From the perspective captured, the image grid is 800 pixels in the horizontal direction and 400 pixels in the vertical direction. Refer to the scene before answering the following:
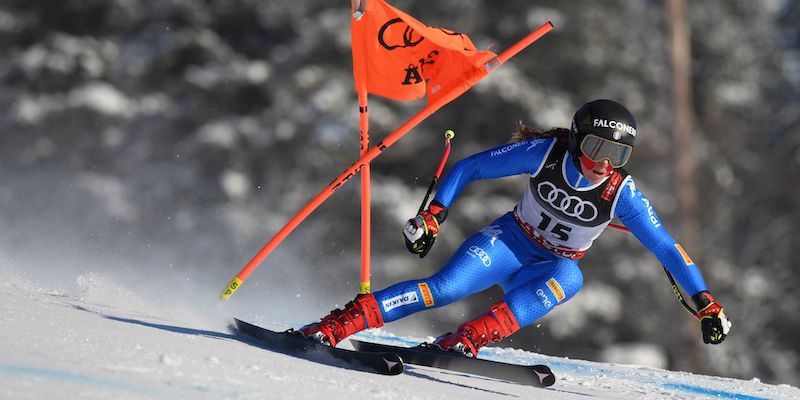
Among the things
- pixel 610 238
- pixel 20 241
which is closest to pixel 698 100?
pixel 610 238

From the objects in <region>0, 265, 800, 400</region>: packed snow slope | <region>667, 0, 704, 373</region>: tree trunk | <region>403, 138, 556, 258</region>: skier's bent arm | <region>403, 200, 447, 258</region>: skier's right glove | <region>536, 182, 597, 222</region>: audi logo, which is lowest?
<region>0, 265, 800, 400</region>: packed snow slope

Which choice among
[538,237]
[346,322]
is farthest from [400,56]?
[346,322]

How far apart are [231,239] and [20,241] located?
3.28 meters

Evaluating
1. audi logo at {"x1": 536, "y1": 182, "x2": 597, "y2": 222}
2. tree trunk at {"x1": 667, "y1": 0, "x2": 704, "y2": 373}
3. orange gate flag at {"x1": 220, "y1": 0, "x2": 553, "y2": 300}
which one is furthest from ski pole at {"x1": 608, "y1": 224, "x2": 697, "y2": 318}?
tree trunk at {"x1": 667, "y1": 0, "x2": 704, "y2": 373}

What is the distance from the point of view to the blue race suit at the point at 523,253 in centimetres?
420

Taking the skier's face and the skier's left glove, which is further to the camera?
the skier's face

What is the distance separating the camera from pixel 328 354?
3891 millimetres

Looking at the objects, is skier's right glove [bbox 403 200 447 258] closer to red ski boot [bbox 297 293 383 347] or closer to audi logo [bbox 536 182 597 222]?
red ski boot [bbox 297 293 383 347]

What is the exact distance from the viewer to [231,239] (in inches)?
549

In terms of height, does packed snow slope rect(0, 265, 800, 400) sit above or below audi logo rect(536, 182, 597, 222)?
below

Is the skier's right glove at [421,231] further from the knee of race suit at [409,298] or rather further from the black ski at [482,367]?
the black ski at [482,367]

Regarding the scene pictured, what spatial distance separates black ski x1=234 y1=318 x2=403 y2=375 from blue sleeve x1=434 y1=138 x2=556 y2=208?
86 centimetres

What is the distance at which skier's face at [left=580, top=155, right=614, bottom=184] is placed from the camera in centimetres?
420

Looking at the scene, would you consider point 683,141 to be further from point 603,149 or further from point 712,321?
point 712,321
